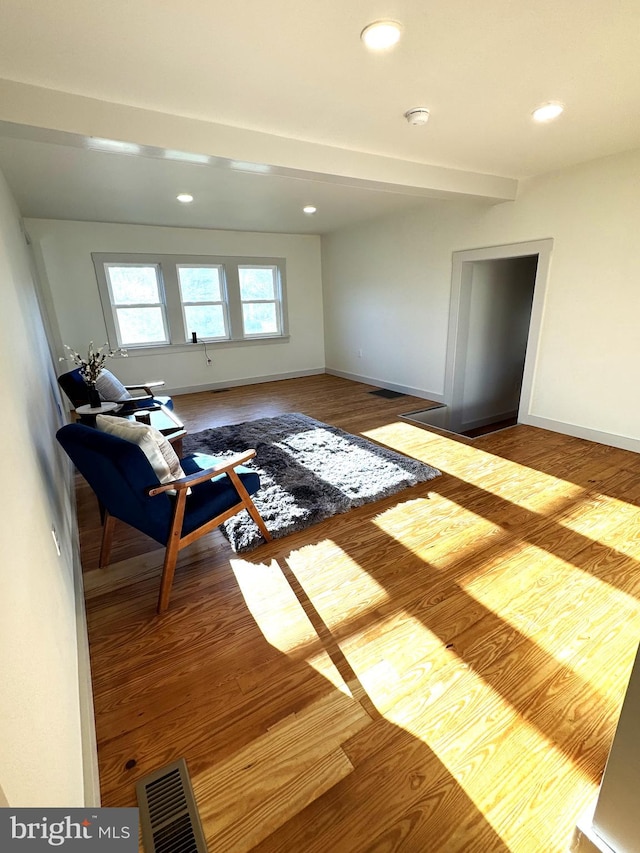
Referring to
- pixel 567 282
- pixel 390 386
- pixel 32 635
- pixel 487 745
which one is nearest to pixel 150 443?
pixel 32 635

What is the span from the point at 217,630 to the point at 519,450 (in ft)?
9.99

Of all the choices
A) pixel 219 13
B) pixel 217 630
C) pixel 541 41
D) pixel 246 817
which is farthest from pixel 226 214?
pixel 246 817

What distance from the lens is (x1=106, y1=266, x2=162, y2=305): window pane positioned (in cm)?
545

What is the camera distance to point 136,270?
557 centimetres

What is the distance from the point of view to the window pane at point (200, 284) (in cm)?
591

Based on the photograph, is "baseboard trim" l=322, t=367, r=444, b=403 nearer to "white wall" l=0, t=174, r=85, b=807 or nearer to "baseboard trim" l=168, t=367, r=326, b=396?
"baseboard trim" l=168, t=367, r=326, b=396

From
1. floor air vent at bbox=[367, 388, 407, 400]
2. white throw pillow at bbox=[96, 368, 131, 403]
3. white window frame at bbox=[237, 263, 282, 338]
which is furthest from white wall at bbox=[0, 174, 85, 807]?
white window frame at bbox=[237, 263, 282, 338]

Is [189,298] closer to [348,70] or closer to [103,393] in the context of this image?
[103,393]

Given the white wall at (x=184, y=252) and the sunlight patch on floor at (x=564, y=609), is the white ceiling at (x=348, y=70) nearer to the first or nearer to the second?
the white wall at (x=184, y=252)

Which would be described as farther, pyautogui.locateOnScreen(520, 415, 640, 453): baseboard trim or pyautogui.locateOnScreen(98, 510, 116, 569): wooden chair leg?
pyautogui.locateOnScreen(520, 415, 640, 453): baseboard trim

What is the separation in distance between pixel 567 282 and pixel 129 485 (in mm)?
4053

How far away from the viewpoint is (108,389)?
3461 millimetres

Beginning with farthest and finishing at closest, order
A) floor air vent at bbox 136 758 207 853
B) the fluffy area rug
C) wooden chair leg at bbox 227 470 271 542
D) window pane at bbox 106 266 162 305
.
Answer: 1. window pane at bbox 106 266 162 305
2. the fluffy area rug
3. wooden chair leg at bbox 227 470 271 542
4. floor air vent at bbox 136 758 207 853

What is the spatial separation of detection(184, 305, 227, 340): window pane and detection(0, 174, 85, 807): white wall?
14.9 ft
